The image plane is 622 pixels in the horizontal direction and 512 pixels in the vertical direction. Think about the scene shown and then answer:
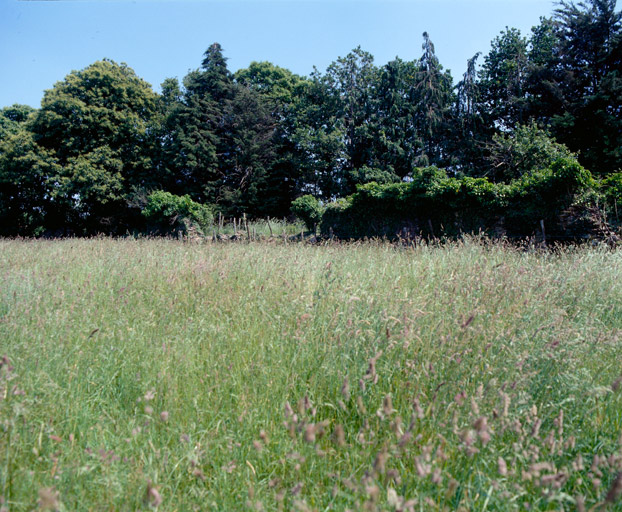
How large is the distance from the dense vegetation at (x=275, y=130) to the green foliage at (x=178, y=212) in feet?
0.56

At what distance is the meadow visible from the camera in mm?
1565

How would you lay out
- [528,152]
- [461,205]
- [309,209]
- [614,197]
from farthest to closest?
[309,209] < [528,152] < [461,205] < [614,197]

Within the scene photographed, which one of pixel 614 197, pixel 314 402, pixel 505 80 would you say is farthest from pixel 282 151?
pixel 314 402

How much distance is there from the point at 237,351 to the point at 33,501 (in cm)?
149

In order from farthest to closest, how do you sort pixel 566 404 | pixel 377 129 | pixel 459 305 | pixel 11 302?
pixel 377 129, pixel 11 302, pixel 459 305, pixel 566 404

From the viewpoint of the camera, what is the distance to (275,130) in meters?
30.0

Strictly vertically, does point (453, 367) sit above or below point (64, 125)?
below

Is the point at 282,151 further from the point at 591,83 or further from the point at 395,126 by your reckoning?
the point at 591,83

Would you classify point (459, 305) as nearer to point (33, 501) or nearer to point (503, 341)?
point (503, 341)

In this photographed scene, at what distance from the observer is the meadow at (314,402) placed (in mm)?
1565

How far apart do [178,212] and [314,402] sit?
72.0 ft

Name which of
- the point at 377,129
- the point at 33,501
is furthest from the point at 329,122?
the point at 33,501

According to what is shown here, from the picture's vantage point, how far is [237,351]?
9.40 feet

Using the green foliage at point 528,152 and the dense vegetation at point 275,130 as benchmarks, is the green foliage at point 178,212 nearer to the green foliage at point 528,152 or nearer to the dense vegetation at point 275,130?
the dense vegetation at point 275,130
